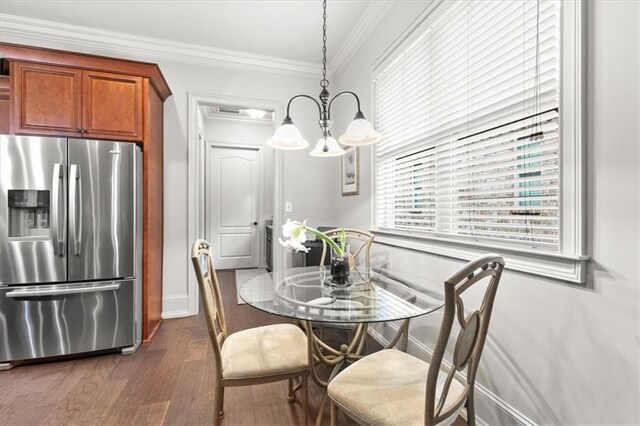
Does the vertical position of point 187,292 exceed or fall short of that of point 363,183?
it falls short

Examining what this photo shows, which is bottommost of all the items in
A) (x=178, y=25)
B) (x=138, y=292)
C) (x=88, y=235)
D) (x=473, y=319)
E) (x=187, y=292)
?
(x=187, y=292)

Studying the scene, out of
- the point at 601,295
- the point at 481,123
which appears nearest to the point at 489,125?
the point at 481,123

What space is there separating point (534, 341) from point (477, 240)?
50 cm

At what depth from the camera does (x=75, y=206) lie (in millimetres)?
2246

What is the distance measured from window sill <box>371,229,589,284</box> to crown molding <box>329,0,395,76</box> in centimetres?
187

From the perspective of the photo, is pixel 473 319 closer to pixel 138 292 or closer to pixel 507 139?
pixel 507 139

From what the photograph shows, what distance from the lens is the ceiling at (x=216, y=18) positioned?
8.16 ft

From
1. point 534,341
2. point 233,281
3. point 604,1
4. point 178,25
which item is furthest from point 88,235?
point 604,1

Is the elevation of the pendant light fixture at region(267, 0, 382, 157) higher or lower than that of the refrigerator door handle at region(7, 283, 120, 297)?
higher

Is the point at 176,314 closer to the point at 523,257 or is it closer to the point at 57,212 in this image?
the point at 57,212

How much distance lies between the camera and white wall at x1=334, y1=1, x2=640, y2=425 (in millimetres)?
952

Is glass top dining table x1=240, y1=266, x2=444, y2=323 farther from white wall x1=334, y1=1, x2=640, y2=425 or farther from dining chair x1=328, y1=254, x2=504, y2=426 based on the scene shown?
white wall x1=334, y1=1, x2=640, y2=425

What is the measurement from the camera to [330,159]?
3.67m

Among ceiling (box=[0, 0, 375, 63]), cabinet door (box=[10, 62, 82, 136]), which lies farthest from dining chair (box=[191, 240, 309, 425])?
ceiling (box=[0, 0, 375, 63])
